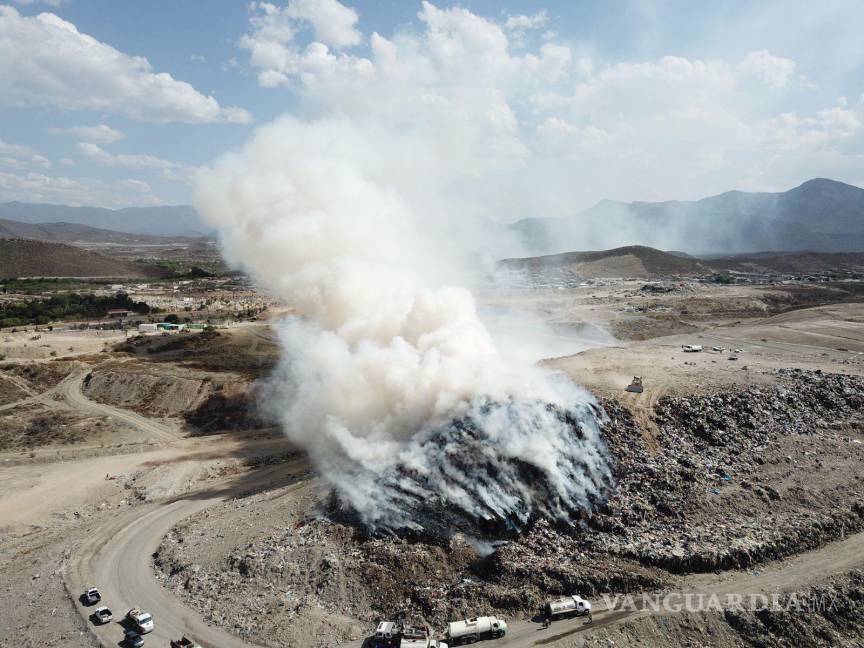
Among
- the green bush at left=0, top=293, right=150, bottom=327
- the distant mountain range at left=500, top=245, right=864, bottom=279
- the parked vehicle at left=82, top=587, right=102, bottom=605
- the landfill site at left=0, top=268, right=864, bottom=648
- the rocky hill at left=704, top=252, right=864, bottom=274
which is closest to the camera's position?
the landfill site at left=0, top=268, right=864, bottom=648

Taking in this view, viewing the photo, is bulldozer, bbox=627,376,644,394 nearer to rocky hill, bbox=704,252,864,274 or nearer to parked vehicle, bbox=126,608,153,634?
parked vehicle, bbox=126,608,153,634

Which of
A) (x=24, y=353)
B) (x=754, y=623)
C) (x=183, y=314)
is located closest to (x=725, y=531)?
(x=754, y=623)

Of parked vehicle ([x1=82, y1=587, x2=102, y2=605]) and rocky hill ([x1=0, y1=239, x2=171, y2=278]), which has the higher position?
rocky hill ([x1=0, y1=239, x2=171, y2=278])

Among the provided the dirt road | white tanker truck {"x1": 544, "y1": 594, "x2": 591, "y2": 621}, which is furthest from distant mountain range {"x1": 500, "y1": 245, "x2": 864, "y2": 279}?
white tanker truck {"x1": 544, "y1": 594, "x2": 591, "y2": 621}

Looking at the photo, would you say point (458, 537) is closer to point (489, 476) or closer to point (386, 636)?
point (489, 476)

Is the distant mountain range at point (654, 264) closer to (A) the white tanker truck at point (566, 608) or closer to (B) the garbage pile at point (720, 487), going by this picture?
(B) the garbage pile at point (720, 487)

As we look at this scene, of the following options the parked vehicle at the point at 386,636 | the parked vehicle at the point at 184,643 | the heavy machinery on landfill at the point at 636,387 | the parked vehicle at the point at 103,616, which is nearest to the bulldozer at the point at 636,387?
the heavy machinery on landfill at the point at 636,387
